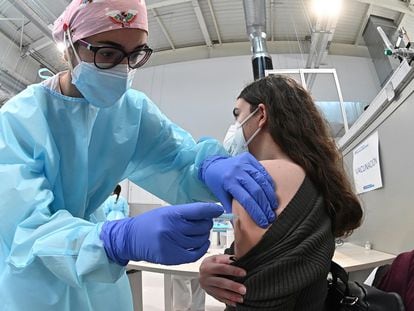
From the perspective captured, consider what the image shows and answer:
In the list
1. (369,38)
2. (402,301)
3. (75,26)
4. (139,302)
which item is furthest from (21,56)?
(402,301)

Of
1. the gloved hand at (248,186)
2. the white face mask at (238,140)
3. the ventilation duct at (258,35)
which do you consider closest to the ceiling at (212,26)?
the ventilation duct at (258,35)

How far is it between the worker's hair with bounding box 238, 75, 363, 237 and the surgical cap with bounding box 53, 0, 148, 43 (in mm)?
457

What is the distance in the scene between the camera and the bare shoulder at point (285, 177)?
0.71 metres

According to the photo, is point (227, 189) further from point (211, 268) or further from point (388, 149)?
point (388, 149)

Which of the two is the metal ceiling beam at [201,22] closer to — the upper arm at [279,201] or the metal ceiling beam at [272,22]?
the metal ceiling beam at [272,22]

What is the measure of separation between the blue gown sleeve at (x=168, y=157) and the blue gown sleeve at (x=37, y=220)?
1.07ft

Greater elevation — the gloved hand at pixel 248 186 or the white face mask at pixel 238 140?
the white face mask at pixel 238 140

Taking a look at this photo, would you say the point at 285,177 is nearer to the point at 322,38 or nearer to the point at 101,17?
the point at 101,17

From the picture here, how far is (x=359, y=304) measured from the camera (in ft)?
2.18

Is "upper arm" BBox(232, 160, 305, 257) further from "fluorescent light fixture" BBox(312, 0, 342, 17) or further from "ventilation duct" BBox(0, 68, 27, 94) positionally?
"ventilation duct" BBox(0, 68, 27, 94)

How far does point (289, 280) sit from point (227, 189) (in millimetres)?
248

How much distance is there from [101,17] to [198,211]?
1.68 ft

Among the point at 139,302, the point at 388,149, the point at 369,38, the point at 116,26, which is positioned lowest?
the point at 139,302

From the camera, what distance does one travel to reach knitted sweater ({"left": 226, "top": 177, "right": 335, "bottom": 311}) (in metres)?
0.61
